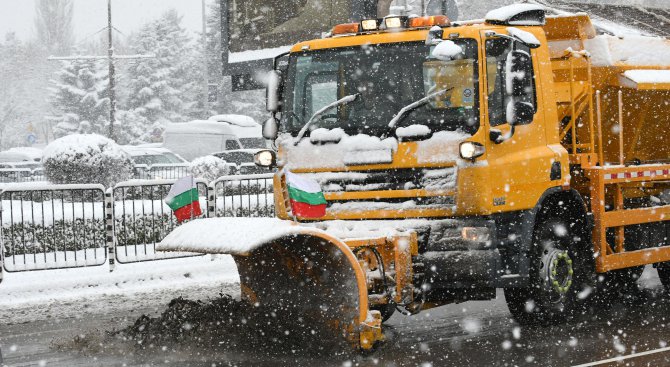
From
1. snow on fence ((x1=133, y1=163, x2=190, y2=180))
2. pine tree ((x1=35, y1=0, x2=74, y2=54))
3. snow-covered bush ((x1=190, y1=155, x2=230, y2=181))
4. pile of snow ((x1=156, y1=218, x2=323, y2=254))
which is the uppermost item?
pine tree ((x1=35, y1=0, x2=74, y2=54))

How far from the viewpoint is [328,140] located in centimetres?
906

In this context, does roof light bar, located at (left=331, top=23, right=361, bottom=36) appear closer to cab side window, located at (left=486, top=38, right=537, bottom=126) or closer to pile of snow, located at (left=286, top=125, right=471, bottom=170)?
pile of snow, located at (left=286, top=125, right=471, bottom=170)

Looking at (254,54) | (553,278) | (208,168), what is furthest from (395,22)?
(208,168)

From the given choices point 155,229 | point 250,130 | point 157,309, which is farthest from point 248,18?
point 250,130

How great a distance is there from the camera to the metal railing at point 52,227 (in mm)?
13359

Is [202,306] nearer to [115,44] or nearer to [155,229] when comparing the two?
[155,229]

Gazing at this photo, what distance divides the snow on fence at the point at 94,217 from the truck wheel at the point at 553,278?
6.24 meters

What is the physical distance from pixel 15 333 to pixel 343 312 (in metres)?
3.86

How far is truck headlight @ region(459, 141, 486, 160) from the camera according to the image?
8.54 metres

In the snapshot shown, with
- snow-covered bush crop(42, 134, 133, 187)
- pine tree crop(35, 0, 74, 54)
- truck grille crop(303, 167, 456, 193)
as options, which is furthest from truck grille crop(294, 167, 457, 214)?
pine tree crop(35, 0, 74, 54)

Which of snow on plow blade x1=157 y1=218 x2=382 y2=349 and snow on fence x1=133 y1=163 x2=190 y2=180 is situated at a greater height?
snow on plow blade x1=157 y1=218 x2=382 y2=349

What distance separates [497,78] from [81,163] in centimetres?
1344

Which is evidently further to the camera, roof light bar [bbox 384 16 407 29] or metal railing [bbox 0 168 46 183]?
metal railing [bbox 0 168 46 183]

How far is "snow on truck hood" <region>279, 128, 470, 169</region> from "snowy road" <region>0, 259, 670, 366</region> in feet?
5.09
